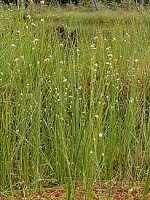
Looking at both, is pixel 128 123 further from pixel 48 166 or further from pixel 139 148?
pixel 48 166

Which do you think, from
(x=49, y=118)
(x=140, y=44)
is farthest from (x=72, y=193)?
(x=140, y=44)

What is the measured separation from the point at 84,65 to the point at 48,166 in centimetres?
141

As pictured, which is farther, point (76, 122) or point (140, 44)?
point (140, 44)

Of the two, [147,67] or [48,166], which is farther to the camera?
[147,67]

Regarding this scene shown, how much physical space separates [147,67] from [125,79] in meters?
0.27

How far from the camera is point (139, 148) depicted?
2914mm

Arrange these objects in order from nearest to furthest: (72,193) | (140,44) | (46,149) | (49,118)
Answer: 1. (72,193)
2. (46,149)
3. (49,118)
4. (140,44)

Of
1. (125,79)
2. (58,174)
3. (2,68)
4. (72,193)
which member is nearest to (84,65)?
(125,79)

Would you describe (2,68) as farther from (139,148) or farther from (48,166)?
(139,148)

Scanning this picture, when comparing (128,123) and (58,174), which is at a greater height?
(128,123)

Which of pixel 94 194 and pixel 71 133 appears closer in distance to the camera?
pixel 94 194

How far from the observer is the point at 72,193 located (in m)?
1.93

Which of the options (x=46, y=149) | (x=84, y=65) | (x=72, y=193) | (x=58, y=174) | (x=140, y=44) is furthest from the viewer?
(x=140, y=44)

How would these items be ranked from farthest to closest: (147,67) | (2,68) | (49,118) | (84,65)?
(147,67), (84,65), (2,68), (49,118)
